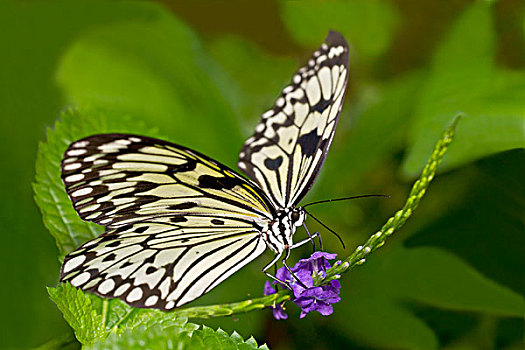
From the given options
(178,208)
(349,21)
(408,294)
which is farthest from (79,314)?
(349,21)

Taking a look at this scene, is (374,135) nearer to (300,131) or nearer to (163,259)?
(300,131)

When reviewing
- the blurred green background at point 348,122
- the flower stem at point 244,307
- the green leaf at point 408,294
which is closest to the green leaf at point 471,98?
the blurred green background at point 348,122

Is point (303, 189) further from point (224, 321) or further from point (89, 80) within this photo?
point (89, 80)

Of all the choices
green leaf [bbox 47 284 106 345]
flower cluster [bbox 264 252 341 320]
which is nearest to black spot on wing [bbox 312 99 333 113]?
flower cluster [bbox 264 252 341 320]

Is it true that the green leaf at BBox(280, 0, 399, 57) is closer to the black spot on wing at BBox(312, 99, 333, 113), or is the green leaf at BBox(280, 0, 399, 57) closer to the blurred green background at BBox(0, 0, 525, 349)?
the blurred green background at BBox(0, 0, 525, 349)

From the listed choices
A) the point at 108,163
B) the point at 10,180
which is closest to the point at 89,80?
the point at 10,180
